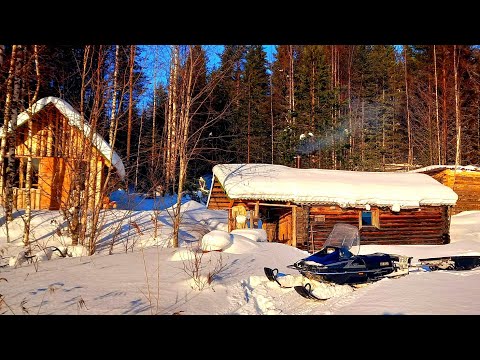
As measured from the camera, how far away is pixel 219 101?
1298 inches

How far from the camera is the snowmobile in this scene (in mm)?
8234

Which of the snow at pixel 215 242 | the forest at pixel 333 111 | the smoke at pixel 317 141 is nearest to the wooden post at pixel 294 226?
the snow at pixel 215 242

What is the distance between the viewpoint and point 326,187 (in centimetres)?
1695

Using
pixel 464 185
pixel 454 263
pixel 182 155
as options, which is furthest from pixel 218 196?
pixel 464 185

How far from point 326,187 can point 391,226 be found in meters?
3.99

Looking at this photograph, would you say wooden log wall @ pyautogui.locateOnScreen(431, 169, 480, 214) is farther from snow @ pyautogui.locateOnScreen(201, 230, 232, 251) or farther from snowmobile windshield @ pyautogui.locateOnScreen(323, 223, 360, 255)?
snow @ pyautogui.locateOnScreen(201, 230, 232, 251)

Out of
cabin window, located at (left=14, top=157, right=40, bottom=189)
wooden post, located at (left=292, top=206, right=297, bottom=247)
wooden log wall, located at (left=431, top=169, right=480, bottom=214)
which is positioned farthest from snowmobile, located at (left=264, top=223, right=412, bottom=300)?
wooden log wall, located at (left=431, top=169, right=480, bottom=214)

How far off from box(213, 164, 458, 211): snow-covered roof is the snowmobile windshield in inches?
286

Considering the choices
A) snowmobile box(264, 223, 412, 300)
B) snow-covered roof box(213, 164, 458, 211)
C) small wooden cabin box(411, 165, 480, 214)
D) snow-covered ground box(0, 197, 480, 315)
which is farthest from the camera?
small wooden cabin box(411, 165, 480, 214)

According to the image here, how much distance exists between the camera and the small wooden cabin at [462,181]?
23.7 meters

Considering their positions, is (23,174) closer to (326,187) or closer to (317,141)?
(326,187)

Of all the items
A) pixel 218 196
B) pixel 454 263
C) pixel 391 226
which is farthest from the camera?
pixel 218 196
